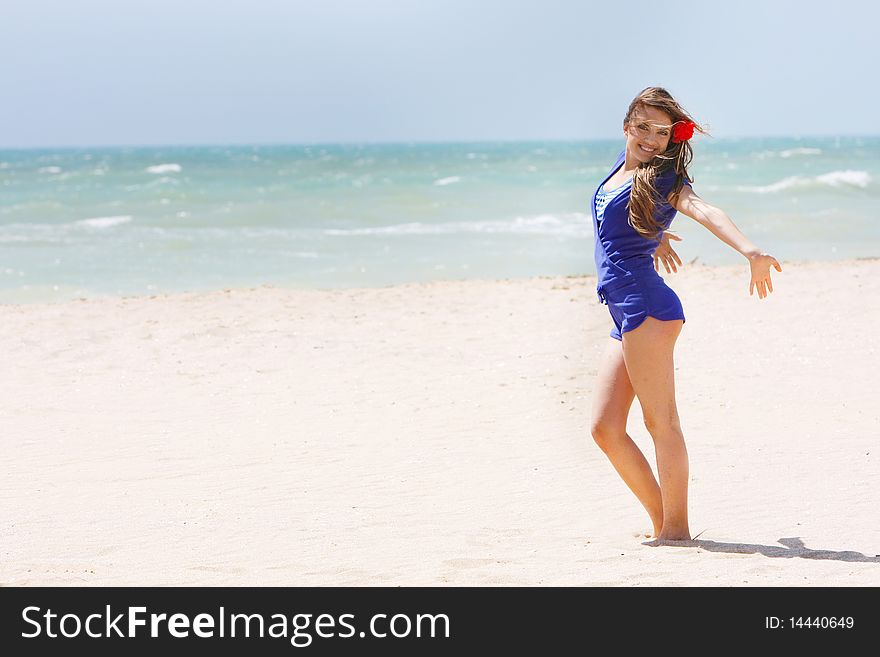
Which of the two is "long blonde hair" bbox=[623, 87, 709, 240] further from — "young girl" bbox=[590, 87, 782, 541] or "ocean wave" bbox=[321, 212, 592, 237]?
"ocean wave" bbox=[321, 212, 592, 237]

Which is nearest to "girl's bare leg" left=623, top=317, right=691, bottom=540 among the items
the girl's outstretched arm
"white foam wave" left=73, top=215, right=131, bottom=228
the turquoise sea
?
the girl's outstretched arm

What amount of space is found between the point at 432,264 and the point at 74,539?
12.5 metres

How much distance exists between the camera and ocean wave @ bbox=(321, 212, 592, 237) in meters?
21.3

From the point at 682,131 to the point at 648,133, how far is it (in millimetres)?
125

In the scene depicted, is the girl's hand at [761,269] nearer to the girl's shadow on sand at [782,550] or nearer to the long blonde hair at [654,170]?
the long blonde hair at [654,170]

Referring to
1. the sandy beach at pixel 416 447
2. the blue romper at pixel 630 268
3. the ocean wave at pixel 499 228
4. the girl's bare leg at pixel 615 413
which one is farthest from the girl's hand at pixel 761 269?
the ocean wave at pixel 499 228

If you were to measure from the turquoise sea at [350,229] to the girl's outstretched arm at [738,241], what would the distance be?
286 inches

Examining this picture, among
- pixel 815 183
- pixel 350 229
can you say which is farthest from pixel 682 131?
pixel 815 183

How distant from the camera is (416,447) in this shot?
6.18 meters

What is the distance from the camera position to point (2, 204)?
97.8 feet

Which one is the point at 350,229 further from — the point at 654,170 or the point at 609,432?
the point at 654,170

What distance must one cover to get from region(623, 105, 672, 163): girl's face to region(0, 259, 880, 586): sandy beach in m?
1.50
